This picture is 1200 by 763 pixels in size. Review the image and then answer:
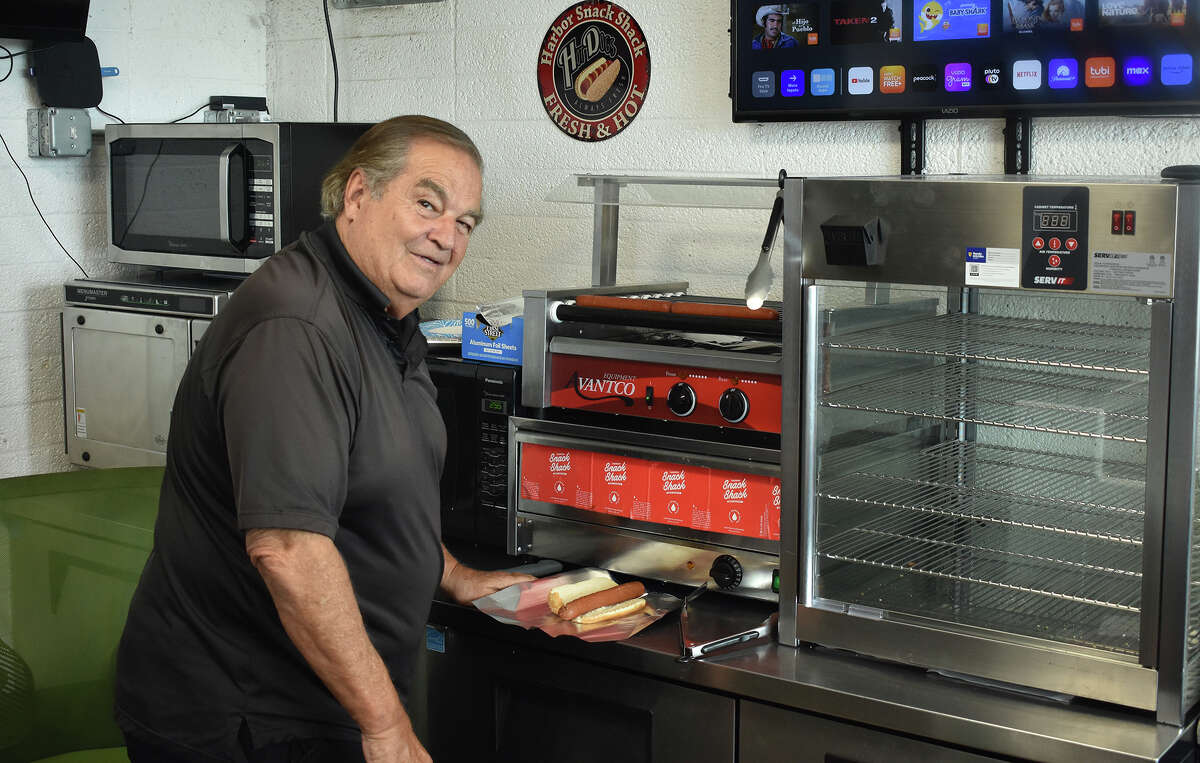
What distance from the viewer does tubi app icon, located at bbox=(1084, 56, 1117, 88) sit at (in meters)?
2.08

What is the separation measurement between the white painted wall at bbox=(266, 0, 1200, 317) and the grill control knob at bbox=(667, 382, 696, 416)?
61 cm

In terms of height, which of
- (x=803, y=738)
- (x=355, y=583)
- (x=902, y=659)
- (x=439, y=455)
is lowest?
(x=803, y=738)

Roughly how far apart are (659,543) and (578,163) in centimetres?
109

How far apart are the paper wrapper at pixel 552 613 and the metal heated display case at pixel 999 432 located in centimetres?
24

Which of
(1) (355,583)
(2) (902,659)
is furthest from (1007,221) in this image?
(1) (355,583)

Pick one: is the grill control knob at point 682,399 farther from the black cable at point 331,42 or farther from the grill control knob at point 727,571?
the black cable at point 331,42

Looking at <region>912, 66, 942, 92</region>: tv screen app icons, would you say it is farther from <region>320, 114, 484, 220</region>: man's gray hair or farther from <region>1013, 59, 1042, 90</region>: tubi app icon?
<region>320, 114, 484, 220</region>: man's gray hair

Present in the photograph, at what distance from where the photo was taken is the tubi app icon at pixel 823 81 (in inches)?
92.9

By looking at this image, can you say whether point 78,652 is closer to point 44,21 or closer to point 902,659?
point 902,659

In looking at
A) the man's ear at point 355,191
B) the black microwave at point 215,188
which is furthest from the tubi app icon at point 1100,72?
the black microwave at point 215,188

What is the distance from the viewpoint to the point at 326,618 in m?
1.50

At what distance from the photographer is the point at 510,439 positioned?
7.53ft

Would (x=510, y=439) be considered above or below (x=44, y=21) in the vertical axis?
below

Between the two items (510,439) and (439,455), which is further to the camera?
(510,439)
